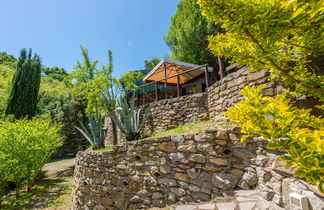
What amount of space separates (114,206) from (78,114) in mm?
11607

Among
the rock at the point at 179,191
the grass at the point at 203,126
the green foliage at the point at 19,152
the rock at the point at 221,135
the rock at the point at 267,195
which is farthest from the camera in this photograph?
the green foliage at the point at 19,152

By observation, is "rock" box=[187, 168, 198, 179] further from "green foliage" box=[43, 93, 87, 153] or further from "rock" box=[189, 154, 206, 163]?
"green foliage" box=[43, 93, 87, 153]

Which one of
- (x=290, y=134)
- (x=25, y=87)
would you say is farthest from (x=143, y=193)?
(x=25, y=87)

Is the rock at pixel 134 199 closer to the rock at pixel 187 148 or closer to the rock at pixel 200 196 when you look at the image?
the rock at pixel 200 196

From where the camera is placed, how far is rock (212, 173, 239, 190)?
7.62 ft

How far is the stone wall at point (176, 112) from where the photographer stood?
493 cm

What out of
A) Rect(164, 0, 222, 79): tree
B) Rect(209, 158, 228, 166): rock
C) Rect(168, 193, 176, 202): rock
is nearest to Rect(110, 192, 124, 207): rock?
Rect(168, 193, 176, 202): rock

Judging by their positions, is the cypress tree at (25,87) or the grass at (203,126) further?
the cypress tree at (25,87)

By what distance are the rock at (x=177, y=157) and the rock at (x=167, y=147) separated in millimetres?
97

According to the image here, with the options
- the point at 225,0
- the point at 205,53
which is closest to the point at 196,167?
the point at 225,0

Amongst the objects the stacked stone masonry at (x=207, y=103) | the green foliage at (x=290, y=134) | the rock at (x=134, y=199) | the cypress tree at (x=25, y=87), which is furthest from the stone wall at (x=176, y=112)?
the cypress tree at (x=25, y=87)

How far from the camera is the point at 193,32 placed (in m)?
10.4

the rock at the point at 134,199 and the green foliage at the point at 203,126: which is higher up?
the green foliage at the point at 203,126

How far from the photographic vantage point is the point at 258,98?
0.99 meters
